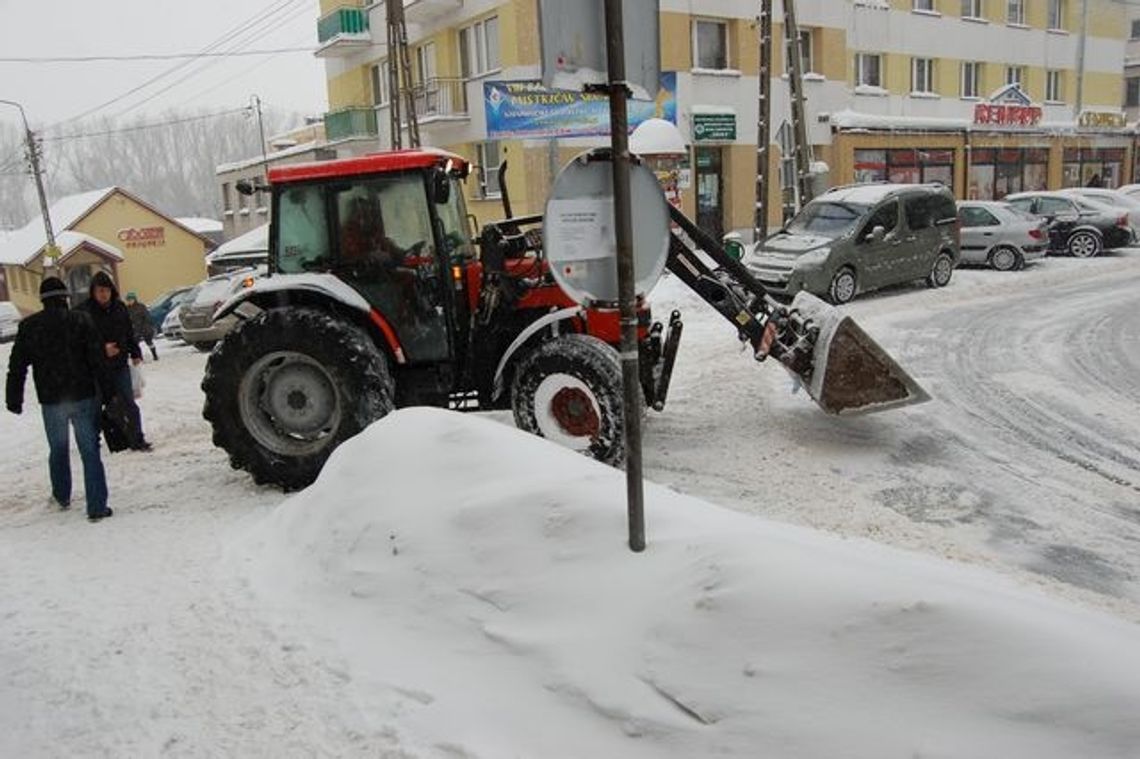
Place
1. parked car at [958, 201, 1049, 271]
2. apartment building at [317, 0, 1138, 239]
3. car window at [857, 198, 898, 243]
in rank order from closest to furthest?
car window at [857, 198, 898, 243] → parked car at [958, 201, 1049, 271] → apartment building at [317, 0, 1138, 239]

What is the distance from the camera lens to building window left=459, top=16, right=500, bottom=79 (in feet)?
86.0

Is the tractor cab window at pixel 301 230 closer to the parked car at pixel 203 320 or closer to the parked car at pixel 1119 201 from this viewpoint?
the parked car at pixel 203 320

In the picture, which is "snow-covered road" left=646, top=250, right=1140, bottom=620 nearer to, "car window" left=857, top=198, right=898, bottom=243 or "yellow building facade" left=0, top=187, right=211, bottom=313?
"car window" left=857, top=198, right=898, bottom=243

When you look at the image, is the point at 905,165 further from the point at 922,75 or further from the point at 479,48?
the point at 479,48

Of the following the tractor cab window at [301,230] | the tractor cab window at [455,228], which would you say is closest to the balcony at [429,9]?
the tractor cab window at [455,228]

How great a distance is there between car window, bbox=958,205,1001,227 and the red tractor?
14080 mm

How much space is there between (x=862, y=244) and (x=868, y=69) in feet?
63.4

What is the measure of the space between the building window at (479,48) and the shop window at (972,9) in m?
18.7

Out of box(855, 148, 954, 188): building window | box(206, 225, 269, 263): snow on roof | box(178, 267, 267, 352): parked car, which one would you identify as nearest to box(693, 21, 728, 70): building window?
box(855, 148, 954, 188): building window

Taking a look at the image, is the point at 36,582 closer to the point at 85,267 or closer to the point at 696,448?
the point at 696,448

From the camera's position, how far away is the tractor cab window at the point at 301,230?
6656mm

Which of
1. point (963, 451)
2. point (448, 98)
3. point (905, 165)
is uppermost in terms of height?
point (448, 98)

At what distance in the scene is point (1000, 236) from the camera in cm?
1886

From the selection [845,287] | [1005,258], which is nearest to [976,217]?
[1005,258]
